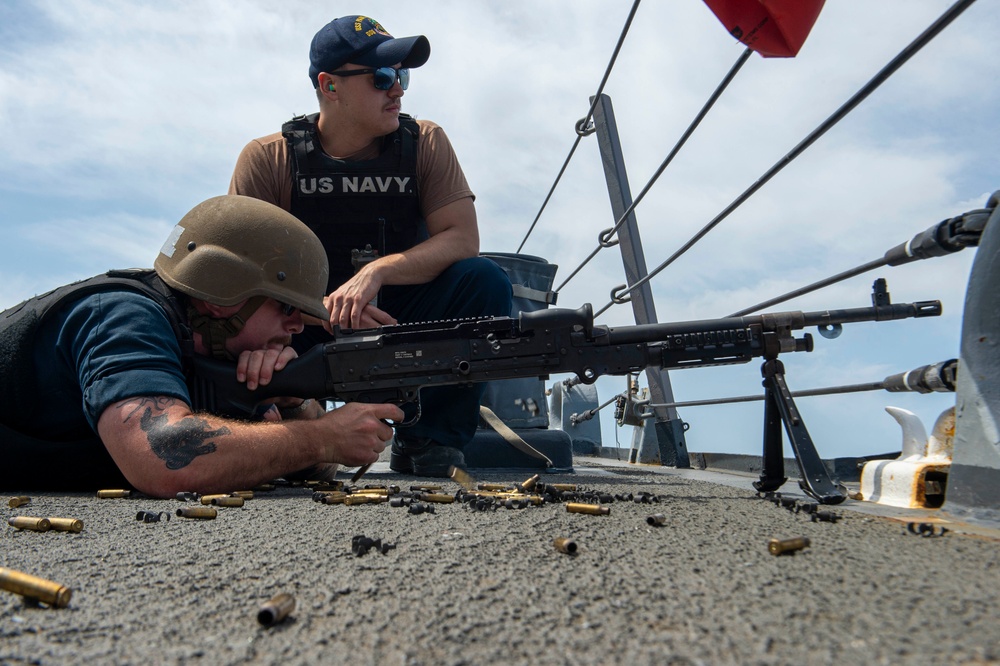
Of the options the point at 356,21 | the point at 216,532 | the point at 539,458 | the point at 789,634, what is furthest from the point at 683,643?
the point at 356,21

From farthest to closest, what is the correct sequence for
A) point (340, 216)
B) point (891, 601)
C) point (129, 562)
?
point (340, 216) → point (129, 562) → point (891, 601)

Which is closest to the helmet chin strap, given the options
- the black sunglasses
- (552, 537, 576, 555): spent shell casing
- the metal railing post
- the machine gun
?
the machine gun

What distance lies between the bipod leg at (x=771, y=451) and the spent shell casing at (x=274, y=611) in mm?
2027

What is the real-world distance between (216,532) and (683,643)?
4.13 ft

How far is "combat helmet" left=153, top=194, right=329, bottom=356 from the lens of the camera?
2.85 metres

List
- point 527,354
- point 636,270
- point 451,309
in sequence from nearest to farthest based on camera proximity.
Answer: point 527,354 → point 451,309 → point 636,270

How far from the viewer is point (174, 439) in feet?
7.81

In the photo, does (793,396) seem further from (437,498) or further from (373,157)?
(373,157)

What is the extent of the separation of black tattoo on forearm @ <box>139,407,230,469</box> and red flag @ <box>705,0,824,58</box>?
7.75 ft

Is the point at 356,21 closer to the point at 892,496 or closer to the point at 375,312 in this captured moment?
the point at 375,312

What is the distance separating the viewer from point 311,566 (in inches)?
54.8

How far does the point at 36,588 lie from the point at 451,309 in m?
2.67

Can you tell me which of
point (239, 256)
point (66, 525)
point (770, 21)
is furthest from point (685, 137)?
point (66, 525)

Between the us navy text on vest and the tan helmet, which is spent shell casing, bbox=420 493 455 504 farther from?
the us navy text on vest
